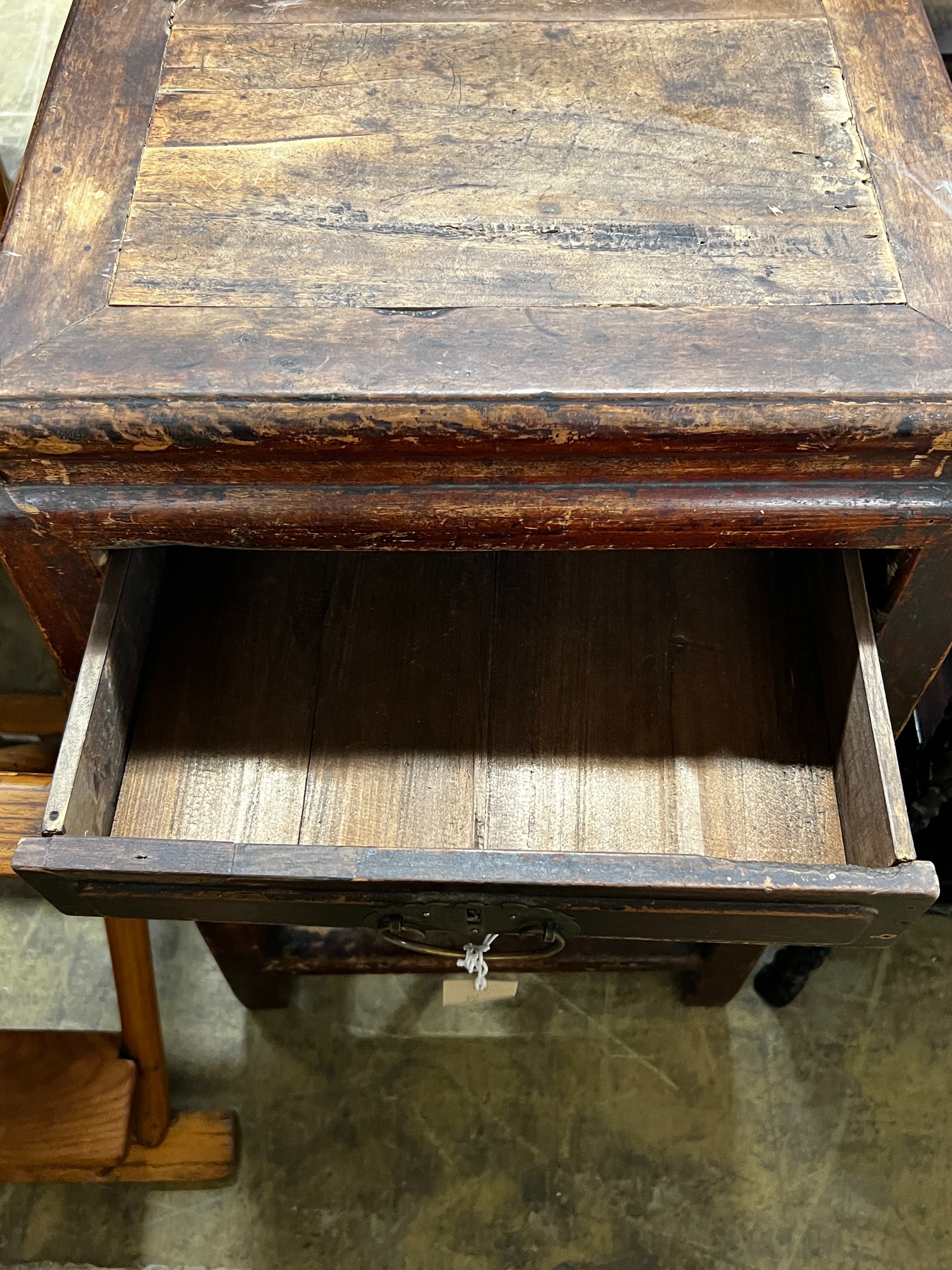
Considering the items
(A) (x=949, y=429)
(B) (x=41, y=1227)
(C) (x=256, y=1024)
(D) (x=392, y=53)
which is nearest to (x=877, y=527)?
(A) (x=949, y=429)

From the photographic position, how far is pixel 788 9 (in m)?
0.99

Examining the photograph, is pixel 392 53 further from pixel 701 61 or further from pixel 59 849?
pixel 59 849

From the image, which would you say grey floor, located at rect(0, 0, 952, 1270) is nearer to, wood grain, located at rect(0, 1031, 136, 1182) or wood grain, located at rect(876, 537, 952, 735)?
wood grain, located at rect(0, 1031, 136, 1182)

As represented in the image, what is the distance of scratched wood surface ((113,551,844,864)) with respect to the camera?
0.94 meters

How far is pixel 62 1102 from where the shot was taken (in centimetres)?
129

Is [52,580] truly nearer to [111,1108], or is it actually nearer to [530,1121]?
[111,1108]

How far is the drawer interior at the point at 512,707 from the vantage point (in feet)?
3.05

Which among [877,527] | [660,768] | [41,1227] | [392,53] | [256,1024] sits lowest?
[41,1227]

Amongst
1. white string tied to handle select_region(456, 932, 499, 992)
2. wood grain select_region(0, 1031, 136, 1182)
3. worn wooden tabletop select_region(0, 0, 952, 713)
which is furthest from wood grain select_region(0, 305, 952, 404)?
wood grain select_region(0, 1031, 136, 1182)

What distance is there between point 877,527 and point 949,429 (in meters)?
0.10

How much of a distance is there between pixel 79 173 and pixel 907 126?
0.68m

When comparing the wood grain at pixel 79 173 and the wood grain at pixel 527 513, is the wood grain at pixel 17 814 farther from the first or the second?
the wood grain at pixel 79 173

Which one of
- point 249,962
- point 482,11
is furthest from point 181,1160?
point 482,11

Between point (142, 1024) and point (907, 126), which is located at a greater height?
point (907, 126)
